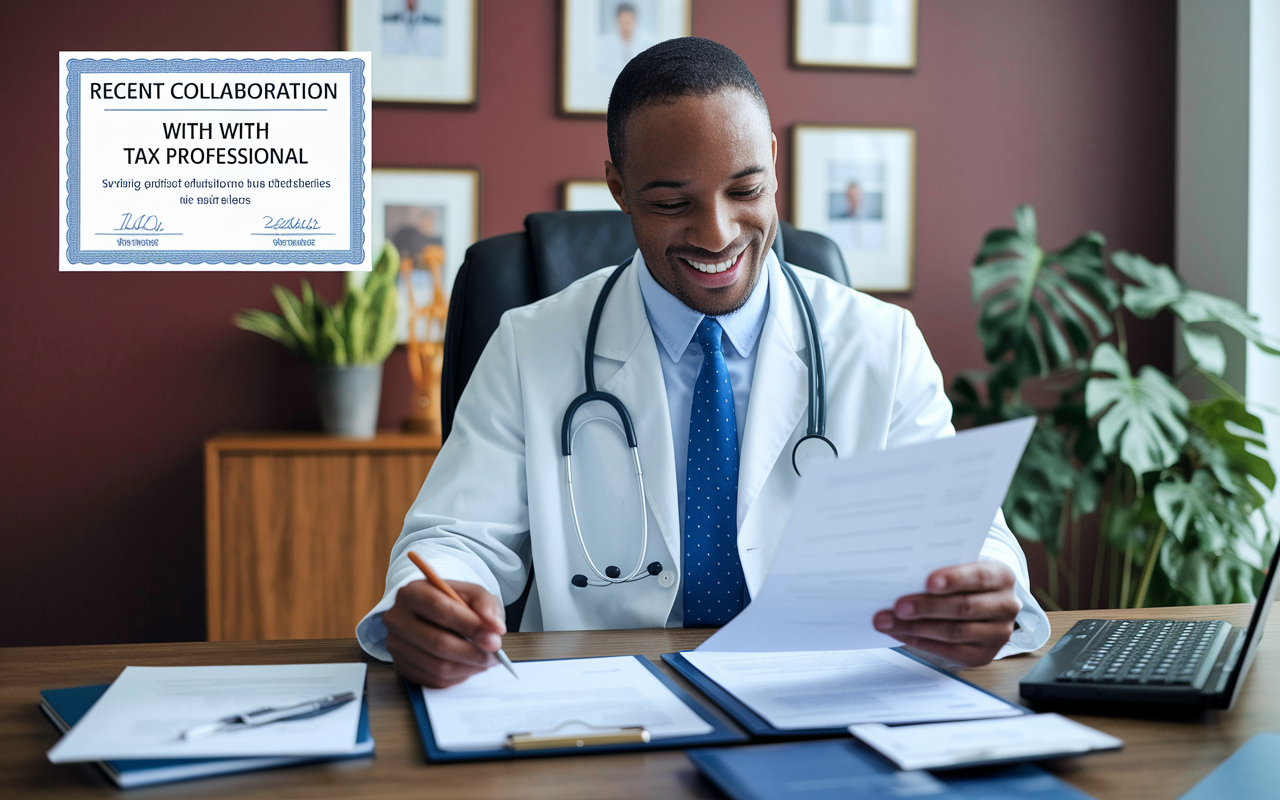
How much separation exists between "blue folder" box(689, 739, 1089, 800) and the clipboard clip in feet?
0.17

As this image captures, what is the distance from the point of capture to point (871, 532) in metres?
0.72

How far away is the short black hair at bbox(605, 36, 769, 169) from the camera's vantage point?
114 centimetres

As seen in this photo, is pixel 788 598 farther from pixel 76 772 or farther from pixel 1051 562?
pixel 1051 562

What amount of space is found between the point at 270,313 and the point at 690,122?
6.29 ft

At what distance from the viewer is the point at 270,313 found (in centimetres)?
272

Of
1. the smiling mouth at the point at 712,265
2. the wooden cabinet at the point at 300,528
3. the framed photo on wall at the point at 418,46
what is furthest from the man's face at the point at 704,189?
the framed photo on wall at the point at 418,46

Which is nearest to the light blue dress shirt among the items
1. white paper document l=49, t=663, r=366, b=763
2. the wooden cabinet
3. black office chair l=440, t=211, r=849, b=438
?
black office chair l=440, t=211, r=849, b=438

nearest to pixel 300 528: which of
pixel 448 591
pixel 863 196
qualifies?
pixel 448 591

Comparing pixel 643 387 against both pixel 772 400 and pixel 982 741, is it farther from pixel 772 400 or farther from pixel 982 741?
pixel 982 741

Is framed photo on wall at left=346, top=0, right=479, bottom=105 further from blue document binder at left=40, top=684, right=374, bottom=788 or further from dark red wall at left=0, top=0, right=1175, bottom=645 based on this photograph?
blue document binder at left=40, top=684, right=374, bottom=788

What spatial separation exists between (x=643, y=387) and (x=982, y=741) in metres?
0.70

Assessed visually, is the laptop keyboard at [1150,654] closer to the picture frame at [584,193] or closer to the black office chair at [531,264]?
the black office chair at [531,264]

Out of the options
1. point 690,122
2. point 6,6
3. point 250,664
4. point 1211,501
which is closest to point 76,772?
point 250,664

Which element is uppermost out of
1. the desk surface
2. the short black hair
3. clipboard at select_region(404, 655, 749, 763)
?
the short black hair
